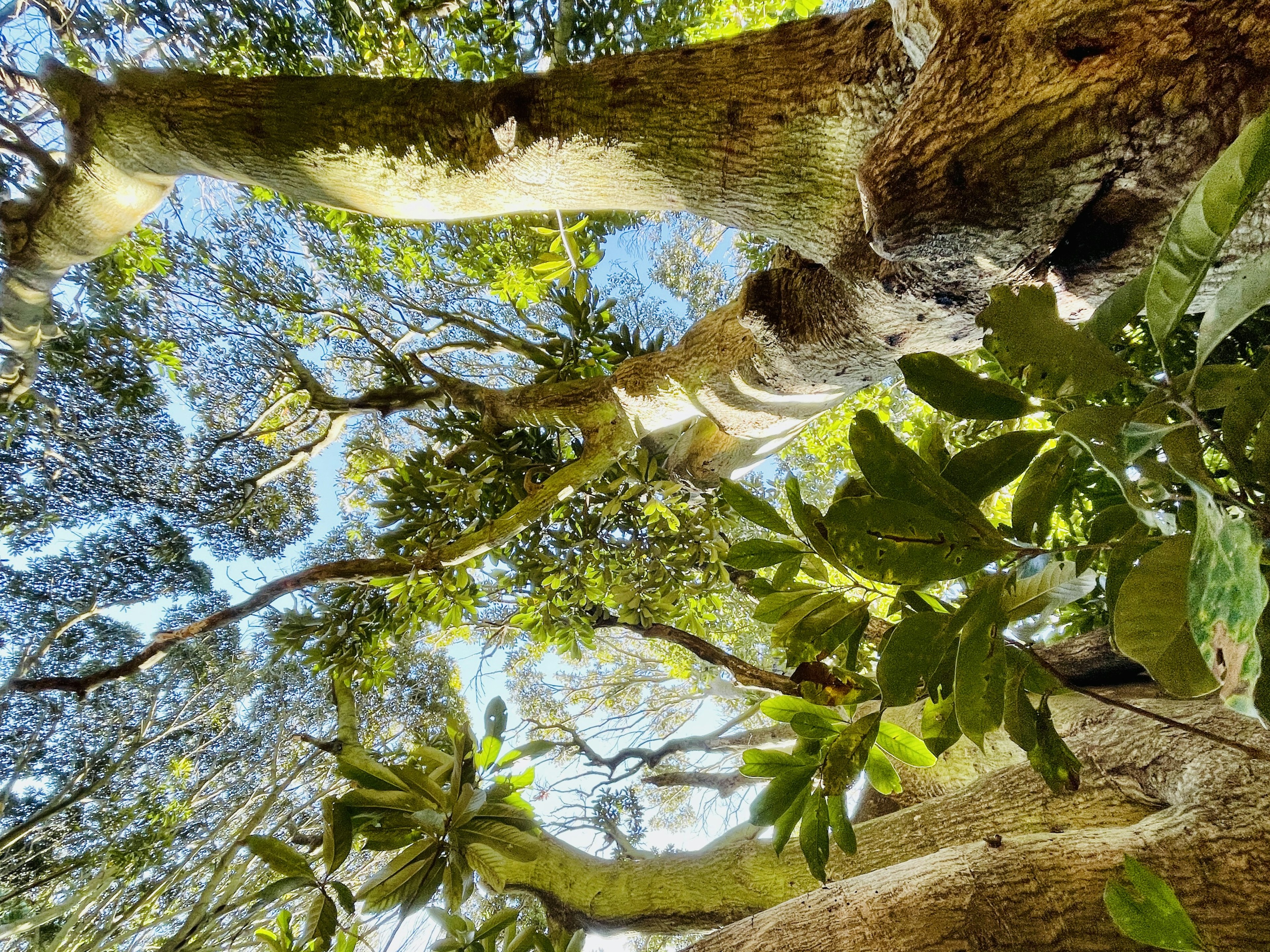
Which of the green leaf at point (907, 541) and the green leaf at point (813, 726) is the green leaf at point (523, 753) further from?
the green leaf at point (907, 541)

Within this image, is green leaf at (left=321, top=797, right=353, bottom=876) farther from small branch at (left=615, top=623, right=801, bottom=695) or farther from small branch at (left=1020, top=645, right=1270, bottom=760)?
small branch at (left=1020, top=645, right=1270, bottom=760)

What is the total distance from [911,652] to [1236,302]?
45 cm

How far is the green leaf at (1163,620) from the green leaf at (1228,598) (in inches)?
4.3

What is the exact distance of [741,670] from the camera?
196cm

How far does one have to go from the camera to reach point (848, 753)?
788 millimetres

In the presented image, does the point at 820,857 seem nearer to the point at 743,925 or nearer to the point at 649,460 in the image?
the point at 743,925

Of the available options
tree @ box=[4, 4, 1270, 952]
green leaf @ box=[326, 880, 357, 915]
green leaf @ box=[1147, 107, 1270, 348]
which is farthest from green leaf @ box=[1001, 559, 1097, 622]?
green leaf @ box=[326, 880, 357, 915]

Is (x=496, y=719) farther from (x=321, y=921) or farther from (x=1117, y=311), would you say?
(x=1117, y=311)

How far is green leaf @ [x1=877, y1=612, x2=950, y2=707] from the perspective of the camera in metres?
0.69

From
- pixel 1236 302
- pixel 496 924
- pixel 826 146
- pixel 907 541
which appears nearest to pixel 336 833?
pixel 496 924

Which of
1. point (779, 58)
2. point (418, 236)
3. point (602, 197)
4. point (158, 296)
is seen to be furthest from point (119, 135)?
point (158, 296)

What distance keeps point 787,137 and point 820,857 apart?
1.41 meters

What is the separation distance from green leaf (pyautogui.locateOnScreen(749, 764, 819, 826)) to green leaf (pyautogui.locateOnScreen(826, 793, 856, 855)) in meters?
0.05

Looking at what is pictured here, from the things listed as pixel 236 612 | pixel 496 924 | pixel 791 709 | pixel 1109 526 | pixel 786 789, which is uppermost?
pixel 236 612
